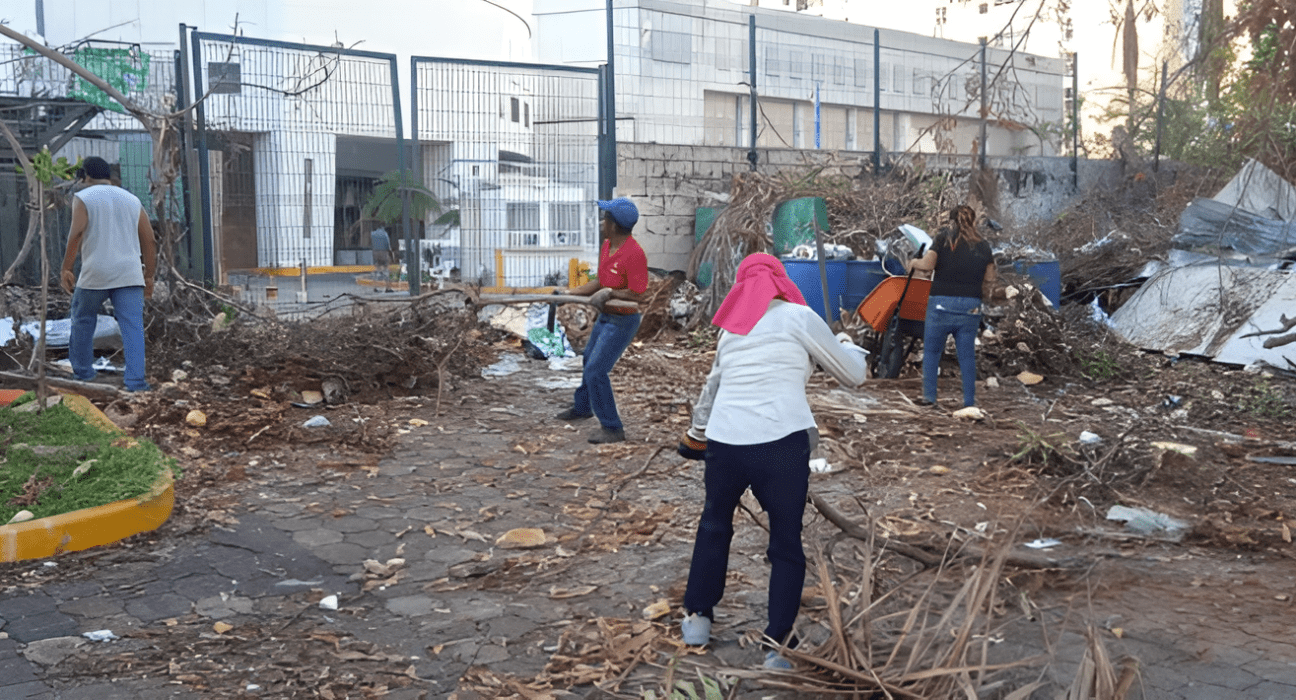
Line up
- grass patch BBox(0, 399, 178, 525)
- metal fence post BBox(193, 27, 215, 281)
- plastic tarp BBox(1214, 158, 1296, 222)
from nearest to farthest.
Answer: grass patch BBox(0, 399, 178, 525) → metal fence post BBox(193, 27, 215, 281) → plastic tarp BBox(1214, 158, 1296, 222)

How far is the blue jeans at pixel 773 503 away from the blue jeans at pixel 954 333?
15.8ft

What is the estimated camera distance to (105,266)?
7801mm

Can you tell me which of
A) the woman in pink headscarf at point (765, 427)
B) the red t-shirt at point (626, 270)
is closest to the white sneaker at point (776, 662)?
the woman in pink headscarf at point (765, 427)

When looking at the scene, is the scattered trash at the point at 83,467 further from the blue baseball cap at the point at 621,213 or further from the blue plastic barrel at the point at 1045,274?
Result: the blue plastic barrel at the point at 1045,274

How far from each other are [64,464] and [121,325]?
2637 mm

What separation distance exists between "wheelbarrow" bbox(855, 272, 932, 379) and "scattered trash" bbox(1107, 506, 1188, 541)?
3.75 metres

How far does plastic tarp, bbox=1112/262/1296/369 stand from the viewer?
34.4 ft

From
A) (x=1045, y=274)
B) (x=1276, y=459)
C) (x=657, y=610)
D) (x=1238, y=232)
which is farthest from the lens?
(x=1238, y=232)

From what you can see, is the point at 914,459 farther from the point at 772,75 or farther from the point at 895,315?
the point at 772,75

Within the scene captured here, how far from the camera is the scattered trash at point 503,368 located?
10273 mm

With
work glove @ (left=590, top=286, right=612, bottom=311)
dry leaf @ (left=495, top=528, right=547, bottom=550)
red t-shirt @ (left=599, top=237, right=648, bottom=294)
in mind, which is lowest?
dry leaf @ (left=495, top=528, right=547, bottom=550)

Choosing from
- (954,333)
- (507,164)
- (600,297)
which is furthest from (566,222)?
(600,297)

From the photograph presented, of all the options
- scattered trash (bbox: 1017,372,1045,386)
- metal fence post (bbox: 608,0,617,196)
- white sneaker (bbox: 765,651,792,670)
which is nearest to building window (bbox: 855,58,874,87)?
metal fence post (bbox: 608,0,617,196)

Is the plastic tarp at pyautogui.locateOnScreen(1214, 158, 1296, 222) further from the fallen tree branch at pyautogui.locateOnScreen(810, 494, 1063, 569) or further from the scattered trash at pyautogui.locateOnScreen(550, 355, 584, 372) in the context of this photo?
the fallen tree branch at pyautogui.locateOnScreen(810, 494, 1063, 569)
